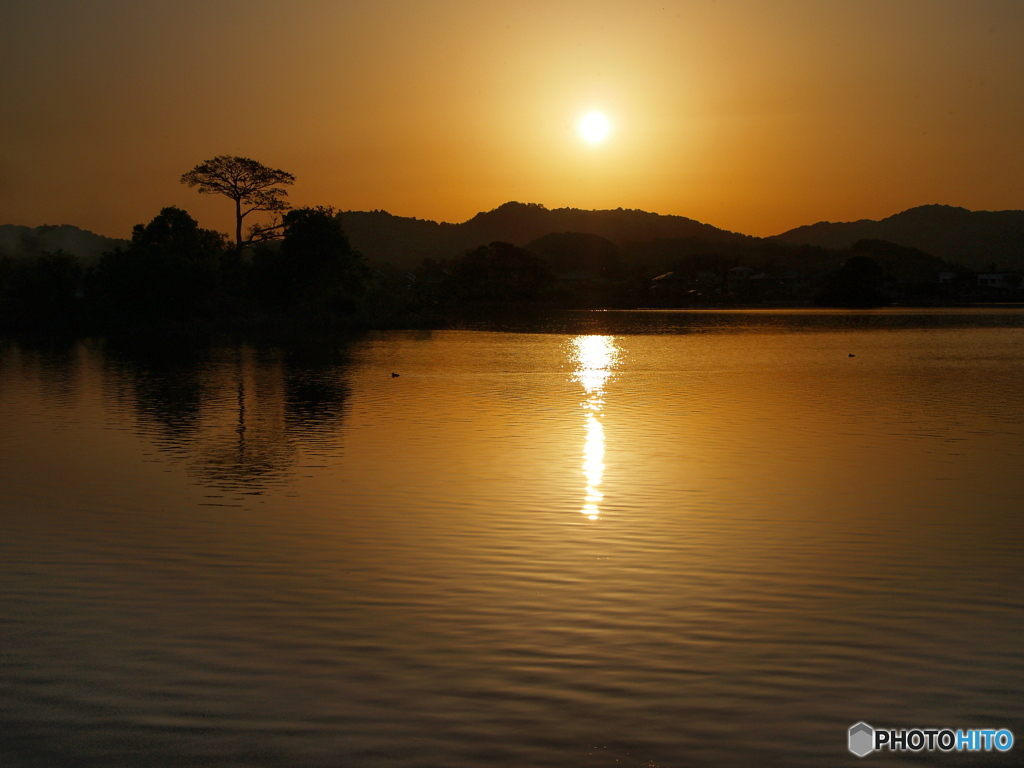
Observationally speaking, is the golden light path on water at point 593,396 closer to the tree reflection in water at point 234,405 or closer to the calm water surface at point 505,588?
the calm water surface at point 505,588

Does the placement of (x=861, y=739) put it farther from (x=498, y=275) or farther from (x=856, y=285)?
(x=856, y=285)

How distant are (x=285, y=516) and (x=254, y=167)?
84587 millimetres

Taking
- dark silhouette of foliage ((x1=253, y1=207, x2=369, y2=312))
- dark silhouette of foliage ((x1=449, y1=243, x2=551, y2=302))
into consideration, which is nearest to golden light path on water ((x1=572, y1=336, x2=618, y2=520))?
dark silhouette of foliage ((x1=253, y1=207, x2=369, y2=312))

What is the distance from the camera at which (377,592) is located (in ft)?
37.8

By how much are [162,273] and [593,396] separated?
60.5 m

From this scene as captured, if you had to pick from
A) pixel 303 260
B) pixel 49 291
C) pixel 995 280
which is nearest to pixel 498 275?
pixel 303 260

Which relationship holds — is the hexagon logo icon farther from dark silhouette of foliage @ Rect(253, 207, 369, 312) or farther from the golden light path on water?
dark silhouette of foliage @ Rect(253, 207, 369, 312)

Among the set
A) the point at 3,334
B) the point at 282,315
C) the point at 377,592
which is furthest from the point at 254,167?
the point at 377,592

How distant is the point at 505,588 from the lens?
11.5 m

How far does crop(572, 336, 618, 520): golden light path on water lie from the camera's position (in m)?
17.4

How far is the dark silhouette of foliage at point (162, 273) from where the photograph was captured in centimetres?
8454

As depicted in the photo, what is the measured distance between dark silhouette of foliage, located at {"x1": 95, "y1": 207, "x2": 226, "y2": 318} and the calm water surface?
59511 millimetres

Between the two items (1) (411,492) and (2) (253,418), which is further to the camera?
(2) (253,418)

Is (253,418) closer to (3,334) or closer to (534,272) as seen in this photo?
(3,334)
